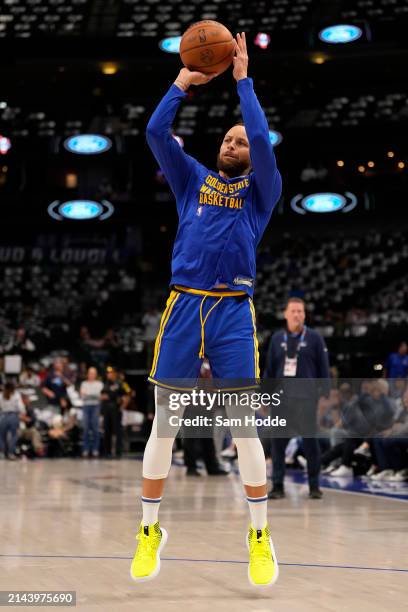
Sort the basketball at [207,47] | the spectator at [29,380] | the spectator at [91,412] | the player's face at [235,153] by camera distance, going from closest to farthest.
→ the basketball at [207,47]
the player's face at [235,153]
the spectator at [91,412]
the spectator at [29,380]

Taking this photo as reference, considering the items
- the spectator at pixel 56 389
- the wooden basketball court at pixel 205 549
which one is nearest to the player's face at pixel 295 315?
the wooden basketball court at pixel 205 549

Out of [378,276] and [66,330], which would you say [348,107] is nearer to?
[378,276]

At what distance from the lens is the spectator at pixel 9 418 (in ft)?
50.5

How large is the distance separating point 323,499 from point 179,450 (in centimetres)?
916

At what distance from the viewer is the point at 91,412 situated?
16250 millimetres

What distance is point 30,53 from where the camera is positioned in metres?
25.6

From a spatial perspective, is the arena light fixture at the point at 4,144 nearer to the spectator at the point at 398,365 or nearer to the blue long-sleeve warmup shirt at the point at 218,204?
the spectator at the point at 398,365

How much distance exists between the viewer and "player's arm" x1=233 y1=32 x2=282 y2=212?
4.02m

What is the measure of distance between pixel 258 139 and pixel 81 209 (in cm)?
2492

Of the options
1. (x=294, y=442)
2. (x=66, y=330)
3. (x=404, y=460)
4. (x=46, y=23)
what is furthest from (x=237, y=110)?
(x=404, y=460)

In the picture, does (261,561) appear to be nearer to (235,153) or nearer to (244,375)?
(244,375)

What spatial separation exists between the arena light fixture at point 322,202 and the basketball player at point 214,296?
23.7m

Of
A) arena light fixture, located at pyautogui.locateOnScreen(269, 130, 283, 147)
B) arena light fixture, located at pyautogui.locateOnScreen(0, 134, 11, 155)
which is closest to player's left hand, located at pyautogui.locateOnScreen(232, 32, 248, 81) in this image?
arena light fixture, located at pyautogui.locateOnScreen(269, 130, 283, 147)

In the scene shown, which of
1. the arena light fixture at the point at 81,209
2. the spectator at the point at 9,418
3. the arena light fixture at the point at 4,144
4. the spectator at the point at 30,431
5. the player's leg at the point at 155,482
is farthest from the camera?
the arena light fixture at the point at 81,209
